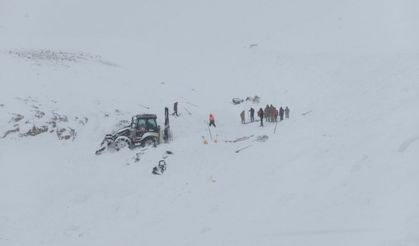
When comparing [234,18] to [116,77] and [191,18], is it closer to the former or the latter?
[191,18]

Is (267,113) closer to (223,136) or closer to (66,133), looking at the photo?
(223,136)

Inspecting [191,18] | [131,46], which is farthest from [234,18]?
[131,46]

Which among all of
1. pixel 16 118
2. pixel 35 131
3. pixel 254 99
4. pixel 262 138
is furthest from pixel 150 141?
pixel 254 99

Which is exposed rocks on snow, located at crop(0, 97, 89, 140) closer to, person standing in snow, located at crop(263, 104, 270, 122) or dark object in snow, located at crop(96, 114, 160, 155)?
dark object in snow, located at crop(96, 114, 160, 155)

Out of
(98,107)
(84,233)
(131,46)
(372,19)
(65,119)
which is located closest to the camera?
(84,233)

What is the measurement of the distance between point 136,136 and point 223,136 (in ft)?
15.0

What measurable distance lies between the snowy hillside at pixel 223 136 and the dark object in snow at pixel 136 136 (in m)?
0.82

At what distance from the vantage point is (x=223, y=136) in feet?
82.4

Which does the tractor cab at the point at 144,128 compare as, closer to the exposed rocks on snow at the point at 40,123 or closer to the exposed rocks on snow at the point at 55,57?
the exposed rocks on snow at the point at 40,123

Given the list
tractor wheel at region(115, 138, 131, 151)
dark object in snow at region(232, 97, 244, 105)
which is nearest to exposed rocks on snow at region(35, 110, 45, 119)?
tractor wheel at region(115, 138, 131, 151)

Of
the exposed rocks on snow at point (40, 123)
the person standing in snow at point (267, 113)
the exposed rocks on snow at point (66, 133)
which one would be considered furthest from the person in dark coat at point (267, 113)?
the exposed rocks on snow at point (66, 133)

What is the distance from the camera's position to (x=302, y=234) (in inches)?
484

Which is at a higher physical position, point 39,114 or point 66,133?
point 39,114

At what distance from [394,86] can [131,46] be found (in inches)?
1168
